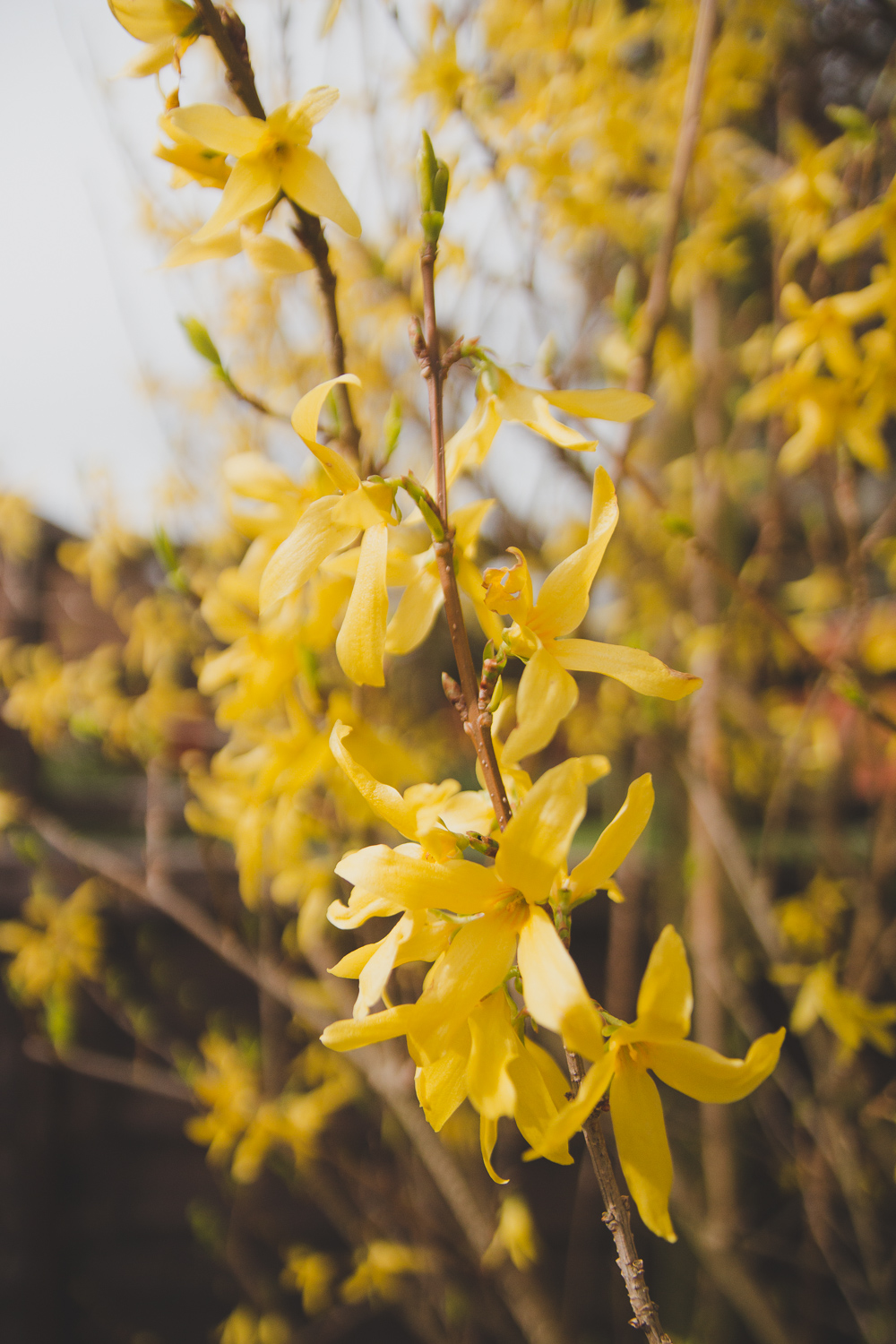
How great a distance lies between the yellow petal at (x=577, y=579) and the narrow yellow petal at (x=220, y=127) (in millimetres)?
338

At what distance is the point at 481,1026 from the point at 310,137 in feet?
1.94

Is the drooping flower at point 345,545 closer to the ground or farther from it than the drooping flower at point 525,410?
closer to the ground

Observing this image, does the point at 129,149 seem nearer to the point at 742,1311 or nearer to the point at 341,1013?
the point at 341,1013

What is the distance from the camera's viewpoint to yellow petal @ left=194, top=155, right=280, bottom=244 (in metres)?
0.48

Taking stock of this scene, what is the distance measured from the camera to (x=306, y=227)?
0.56 meters

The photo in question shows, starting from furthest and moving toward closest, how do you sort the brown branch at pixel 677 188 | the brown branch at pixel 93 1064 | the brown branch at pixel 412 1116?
the brown branch at pixel 93 1064, the brown branch at pixel 412 1116, the brown branch at pixel 677 188

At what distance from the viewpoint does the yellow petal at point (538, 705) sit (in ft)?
1.29

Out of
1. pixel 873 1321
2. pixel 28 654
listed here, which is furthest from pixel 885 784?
pixel 28 654

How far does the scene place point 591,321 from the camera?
1809 mm

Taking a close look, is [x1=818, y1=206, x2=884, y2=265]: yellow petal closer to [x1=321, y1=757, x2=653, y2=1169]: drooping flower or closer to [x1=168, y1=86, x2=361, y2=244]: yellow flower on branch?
[x1=168, y1=86, x2=361, y2=244]: yellow flower on branch

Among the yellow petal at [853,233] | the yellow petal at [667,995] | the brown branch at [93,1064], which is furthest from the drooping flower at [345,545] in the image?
the brown branch at [93,1064]

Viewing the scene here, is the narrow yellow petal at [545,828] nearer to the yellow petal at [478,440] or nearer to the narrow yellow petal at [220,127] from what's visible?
the yellow petal at [478,440]

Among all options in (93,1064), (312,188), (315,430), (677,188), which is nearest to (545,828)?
(315,430)

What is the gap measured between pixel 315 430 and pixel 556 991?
0.35m
